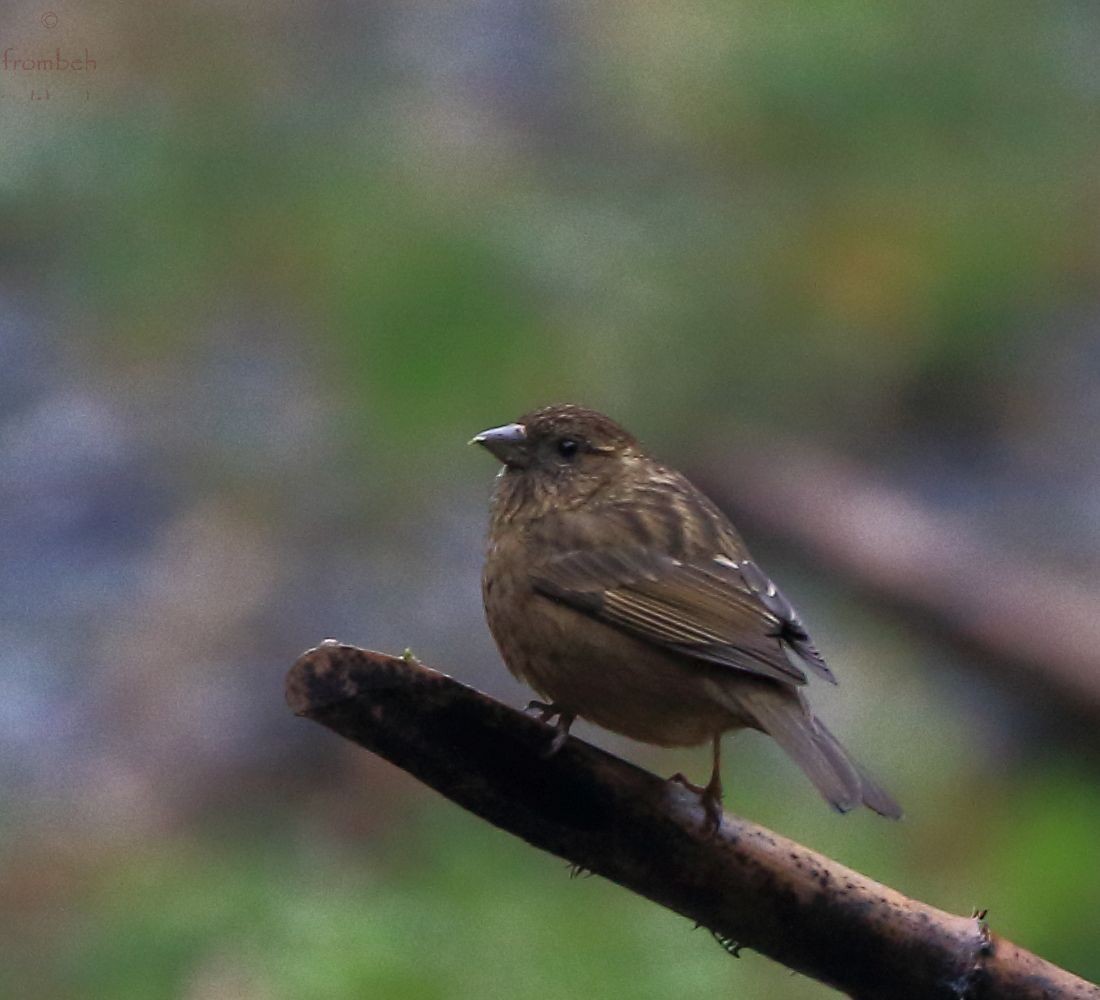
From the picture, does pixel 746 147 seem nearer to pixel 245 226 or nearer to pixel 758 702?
pixel 245 226

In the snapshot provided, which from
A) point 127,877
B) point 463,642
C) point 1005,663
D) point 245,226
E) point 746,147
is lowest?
point 127,877

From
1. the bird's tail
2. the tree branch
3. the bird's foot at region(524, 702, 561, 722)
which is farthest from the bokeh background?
the tree branch

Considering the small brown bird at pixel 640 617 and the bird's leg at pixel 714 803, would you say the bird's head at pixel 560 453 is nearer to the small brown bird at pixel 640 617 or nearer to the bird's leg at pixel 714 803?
the small brown bird at pixel 640 617

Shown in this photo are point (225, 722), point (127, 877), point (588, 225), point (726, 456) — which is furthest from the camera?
point (588, 225)

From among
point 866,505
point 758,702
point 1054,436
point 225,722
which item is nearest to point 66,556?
point 225,722

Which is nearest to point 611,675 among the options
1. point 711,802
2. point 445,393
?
point 711,802

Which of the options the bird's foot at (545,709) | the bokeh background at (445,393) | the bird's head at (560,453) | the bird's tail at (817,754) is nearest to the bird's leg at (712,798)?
the bird's tail at (817,754)

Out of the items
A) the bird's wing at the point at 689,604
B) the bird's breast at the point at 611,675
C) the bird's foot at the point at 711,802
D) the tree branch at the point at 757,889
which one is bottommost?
the tree branch at the point at 757,889
